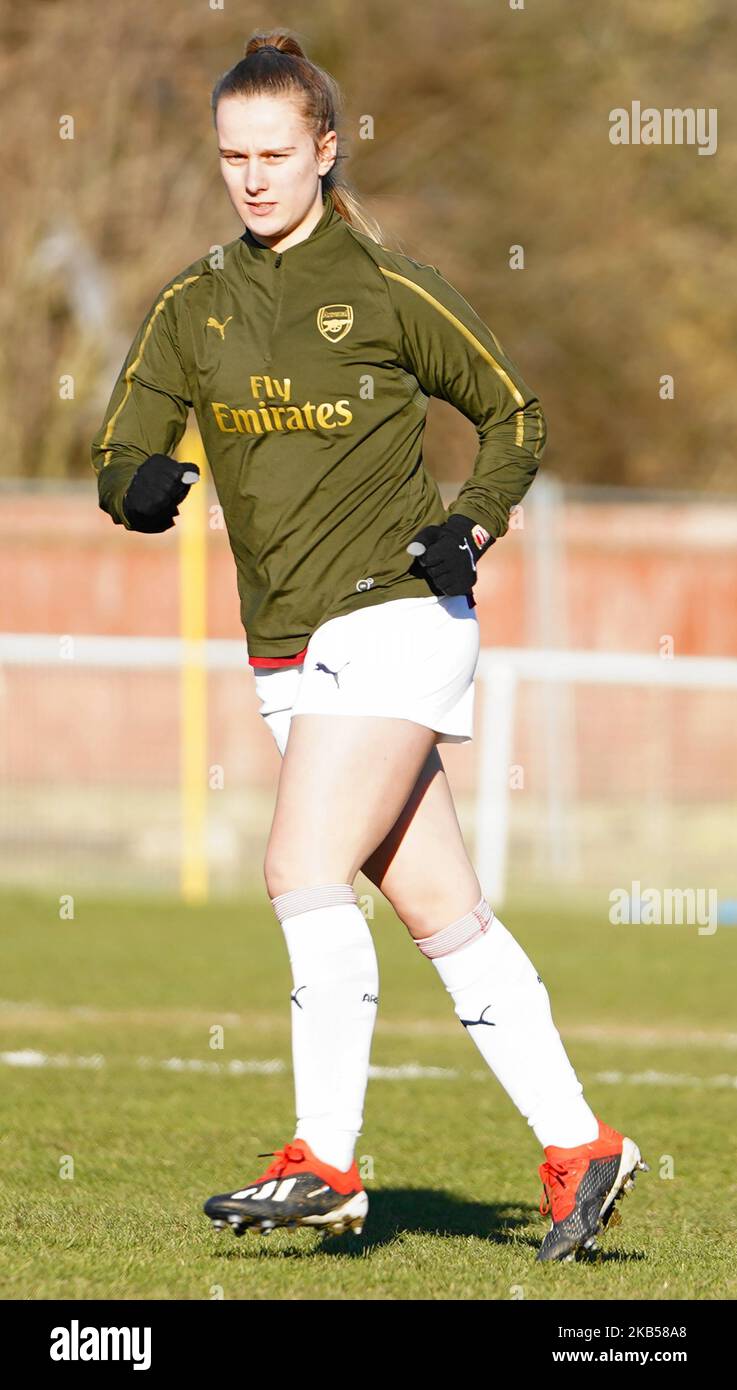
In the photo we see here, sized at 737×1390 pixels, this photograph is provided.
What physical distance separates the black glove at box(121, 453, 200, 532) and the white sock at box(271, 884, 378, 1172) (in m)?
0.75

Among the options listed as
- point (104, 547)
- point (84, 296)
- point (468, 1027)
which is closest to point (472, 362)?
point (468, 1027)

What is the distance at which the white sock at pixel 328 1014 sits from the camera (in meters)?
4.17

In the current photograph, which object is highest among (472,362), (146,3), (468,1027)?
(146,3)

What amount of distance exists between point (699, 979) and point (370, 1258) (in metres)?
6.38

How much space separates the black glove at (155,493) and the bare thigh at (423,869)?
72 cm

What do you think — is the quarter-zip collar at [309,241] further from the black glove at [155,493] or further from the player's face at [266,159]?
the black glove at [155,493]

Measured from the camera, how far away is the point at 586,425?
26594 millimetres

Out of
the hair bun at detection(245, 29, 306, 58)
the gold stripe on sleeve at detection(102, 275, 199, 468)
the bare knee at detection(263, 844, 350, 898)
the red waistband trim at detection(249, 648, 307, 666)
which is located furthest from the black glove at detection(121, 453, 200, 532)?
the hair bun at detection(245, 29, 306, 58)

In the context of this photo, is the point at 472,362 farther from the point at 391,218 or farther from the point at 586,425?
the point at 586,425

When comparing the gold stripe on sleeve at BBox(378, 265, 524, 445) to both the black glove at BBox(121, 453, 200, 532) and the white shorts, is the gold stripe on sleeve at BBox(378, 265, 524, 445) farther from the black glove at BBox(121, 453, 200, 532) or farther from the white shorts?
the black glove at BBox(121, 453, 200, 532)

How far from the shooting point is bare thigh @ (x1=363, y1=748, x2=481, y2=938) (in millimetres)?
4430

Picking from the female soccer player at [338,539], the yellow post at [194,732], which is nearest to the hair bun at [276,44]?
the female soccer player at [338,539]

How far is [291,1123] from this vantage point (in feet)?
20.7

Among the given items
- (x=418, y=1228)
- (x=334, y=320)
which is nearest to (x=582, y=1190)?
(x=418, y=1228)
